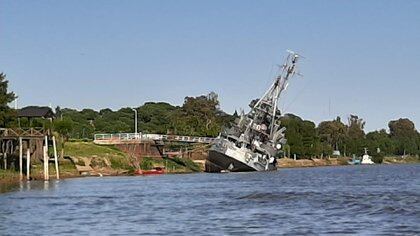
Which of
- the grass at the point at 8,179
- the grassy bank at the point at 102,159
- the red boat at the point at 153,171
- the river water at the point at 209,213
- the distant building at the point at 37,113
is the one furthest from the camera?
the red boat at the point at 153,171

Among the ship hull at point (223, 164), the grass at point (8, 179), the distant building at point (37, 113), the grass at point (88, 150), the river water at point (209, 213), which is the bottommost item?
the river water at point (209, 213)

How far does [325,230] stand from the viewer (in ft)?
112

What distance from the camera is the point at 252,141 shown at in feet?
411

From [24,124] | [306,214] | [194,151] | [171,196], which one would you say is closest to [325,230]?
[306,214]

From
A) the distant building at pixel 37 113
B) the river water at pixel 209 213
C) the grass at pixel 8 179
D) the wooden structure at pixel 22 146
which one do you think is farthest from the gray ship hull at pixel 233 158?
the river water at pixel 209 213

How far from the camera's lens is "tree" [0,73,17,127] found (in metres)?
86.2

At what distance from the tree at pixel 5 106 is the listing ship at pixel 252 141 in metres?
42.2

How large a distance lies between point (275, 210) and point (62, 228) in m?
13.4

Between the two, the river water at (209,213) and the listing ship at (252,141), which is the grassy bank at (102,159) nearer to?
the listing ship at (252,141)

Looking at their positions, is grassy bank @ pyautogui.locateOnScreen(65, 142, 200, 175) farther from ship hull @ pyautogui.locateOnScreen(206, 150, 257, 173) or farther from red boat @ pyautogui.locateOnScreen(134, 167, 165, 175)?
ship hull @ pyautogui.locateOnScreen(206, 150, 257, 173)

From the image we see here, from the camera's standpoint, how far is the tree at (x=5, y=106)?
86188 millimetres

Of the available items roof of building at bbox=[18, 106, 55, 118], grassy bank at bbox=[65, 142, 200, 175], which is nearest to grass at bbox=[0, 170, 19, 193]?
grassy bank at bbox=[65, 142, 200, 175]

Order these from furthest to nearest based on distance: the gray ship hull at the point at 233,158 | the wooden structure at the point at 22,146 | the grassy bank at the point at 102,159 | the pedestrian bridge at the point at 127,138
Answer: the pedestrian bridge at the point at 127,138
the gray ship hull at the point at 233,158
the grassy bank at the point at 102,159
the wooden structure at the point at 22,146

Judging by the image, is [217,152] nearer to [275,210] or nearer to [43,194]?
[43,194]
